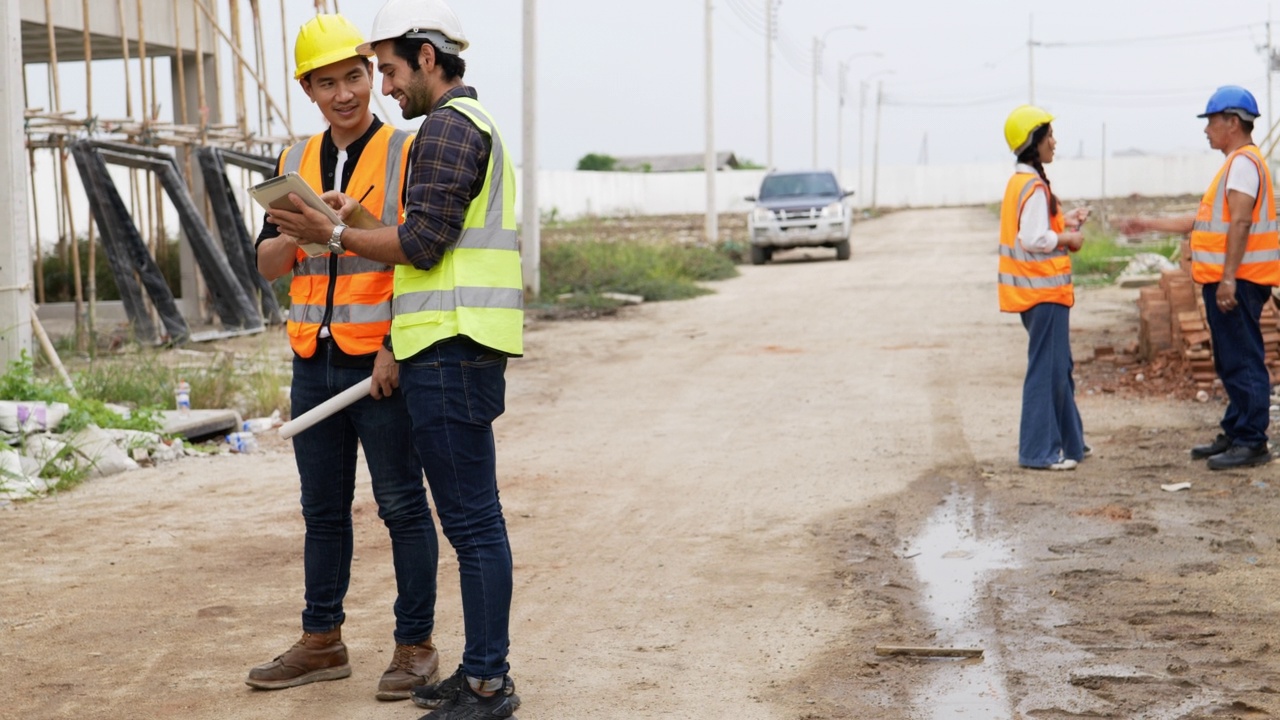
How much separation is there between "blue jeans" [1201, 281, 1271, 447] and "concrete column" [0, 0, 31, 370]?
7682 mm

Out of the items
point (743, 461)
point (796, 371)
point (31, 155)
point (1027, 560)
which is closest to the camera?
point (1027, 560)

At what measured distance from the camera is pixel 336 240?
4.16m

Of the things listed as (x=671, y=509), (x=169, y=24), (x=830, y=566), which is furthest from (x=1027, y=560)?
(x=169, y=24)

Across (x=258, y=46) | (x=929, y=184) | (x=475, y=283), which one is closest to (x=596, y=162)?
(x=929, y=184)

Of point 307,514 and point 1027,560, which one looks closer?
point 307,514

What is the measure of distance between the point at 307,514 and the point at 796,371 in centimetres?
833

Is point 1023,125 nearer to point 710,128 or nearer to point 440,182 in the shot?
point 440,182

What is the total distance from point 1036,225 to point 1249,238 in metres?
1.15

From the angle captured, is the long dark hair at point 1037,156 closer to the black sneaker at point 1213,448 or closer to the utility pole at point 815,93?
the black sneaker at point 1213,448

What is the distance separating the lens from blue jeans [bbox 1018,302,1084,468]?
7.96m

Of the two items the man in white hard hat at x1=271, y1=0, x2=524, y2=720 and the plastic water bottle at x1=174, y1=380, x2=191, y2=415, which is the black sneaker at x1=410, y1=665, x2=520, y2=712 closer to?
the man in white hard hat at x1=271, y1=0, x2=524, y2=720

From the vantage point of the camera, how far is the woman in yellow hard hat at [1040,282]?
781 centimetres

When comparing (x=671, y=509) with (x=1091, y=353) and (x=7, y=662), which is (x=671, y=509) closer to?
(x=7, y=662)

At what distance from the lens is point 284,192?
409cm
